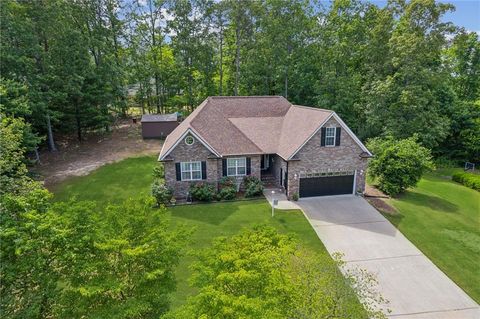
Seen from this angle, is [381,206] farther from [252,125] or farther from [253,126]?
[252,125]

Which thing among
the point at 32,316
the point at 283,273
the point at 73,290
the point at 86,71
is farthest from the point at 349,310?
the point at 86,71

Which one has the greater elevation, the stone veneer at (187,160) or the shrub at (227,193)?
the stone veneer at (187,160)

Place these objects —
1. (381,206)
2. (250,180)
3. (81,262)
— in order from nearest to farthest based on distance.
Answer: (81,262)
(381,206)
(250,180)

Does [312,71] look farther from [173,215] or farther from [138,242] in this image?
[138,242]

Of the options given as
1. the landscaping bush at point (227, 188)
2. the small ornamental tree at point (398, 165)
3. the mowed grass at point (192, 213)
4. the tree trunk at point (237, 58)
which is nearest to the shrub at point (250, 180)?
the landscaping bush at point (227, 188)

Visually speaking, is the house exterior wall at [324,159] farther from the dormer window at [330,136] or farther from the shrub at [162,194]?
the shrub at [162,194]

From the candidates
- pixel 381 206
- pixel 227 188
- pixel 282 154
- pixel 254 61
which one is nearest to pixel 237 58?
pixel 254 61
